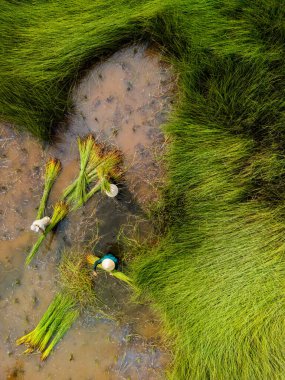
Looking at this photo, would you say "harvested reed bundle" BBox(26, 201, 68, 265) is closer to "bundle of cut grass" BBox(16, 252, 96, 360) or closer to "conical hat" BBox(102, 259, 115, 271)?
"bundle of cut grass" BBox(16, 252, 96, 360)

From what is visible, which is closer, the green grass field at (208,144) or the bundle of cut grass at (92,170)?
the green grass field at (208,144)

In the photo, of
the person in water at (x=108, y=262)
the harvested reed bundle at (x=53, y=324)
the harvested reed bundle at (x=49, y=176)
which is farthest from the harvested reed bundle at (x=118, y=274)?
the harvested reed bundle at (x=49, y=176)

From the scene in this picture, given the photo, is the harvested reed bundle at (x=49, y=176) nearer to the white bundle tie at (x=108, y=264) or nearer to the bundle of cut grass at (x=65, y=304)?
the bundle of cut grass at (x=65, y=304)

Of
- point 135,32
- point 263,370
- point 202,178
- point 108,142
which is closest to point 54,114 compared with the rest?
point 108,142

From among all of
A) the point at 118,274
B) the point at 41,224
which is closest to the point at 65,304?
the point at 118,274

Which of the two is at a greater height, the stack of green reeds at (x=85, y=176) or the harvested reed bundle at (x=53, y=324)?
the stack of green reeds at (x=85, y=176)

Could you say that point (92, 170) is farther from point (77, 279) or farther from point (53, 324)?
point (53, 324)
